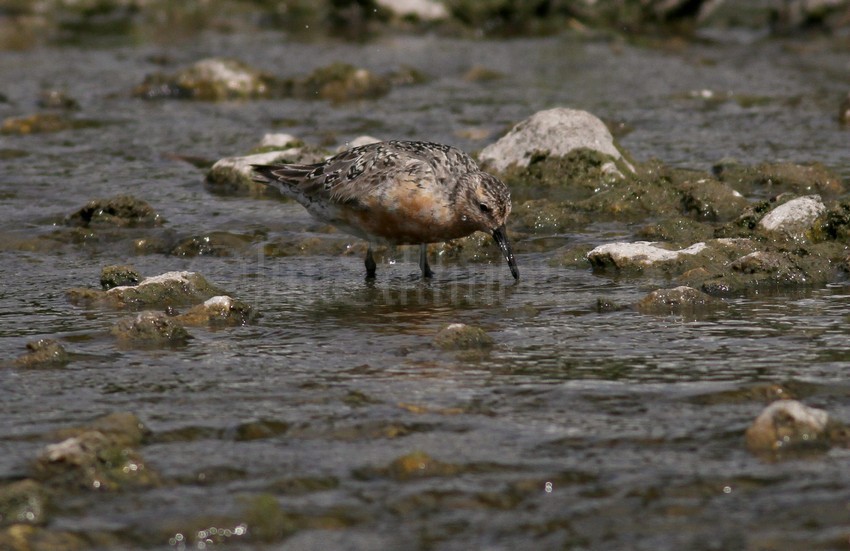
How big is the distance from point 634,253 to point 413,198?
1812 mm

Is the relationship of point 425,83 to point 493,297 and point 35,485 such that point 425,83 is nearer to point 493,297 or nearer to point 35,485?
point 493,297

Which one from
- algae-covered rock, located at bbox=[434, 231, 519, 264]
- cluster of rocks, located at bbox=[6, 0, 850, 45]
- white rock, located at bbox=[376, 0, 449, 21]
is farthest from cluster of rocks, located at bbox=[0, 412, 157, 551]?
white rock, located at bbox=[376, 0, 449, 21]

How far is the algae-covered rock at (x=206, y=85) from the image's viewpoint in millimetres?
19000

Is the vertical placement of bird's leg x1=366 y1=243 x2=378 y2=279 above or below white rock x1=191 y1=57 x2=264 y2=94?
below

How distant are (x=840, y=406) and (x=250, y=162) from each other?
26.9 feet

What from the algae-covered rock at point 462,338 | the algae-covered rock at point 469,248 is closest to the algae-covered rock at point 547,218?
the algae-covered rock at point 469,248

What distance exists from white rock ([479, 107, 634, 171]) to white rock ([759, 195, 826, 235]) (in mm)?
2565

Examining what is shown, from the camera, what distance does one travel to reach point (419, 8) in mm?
25359

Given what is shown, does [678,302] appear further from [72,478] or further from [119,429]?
[72,478]

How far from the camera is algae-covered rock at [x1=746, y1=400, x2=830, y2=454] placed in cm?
624

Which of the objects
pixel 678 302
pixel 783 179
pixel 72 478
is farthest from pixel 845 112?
pixel 72 478

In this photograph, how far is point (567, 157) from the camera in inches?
523

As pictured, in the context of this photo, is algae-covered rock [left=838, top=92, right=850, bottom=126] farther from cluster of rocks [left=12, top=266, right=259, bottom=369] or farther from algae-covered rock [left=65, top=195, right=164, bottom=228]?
cluster of rocks [left=12, top=266, right=259, bottom=369]

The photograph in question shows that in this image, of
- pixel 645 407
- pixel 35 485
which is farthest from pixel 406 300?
pixel 35 485
